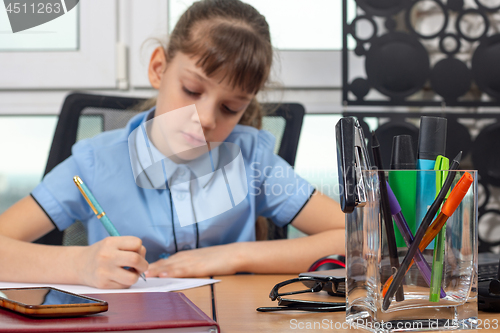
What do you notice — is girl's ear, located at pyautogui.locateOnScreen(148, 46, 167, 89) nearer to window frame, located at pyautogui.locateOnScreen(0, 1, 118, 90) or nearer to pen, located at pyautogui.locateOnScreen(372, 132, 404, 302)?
window frame, located at pyautogui.locateOnScreen(0, 1, 118, 90)

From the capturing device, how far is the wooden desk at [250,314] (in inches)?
10.9

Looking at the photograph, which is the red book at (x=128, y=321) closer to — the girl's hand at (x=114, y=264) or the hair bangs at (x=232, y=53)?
the girl's hand at (x=114, y=264)

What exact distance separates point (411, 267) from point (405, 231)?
0.8 inches

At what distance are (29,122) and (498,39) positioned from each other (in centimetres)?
109

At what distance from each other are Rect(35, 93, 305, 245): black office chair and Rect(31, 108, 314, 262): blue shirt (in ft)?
0.09

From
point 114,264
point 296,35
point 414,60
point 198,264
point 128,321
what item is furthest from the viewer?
point 296,35

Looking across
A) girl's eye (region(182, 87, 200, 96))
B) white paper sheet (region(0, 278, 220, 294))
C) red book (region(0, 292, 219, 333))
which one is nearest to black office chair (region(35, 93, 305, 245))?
girl's eye (region(182, 87, 200, 96))

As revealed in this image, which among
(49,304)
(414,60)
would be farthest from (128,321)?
(414,60)

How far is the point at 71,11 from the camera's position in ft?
3.43

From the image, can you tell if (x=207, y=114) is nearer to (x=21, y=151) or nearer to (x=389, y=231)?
(x=389, y=231)

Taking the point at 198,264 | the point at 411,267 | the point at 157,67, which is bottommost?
the point at 198,264

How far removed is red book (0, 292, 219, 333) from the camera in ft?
0.76

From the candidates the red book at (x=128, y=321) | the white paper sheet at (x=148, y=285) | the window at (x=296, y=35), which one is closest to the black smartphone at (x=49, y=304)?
the red book at (x=128, y=321)

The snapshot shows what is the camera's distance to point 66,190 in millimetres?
669
